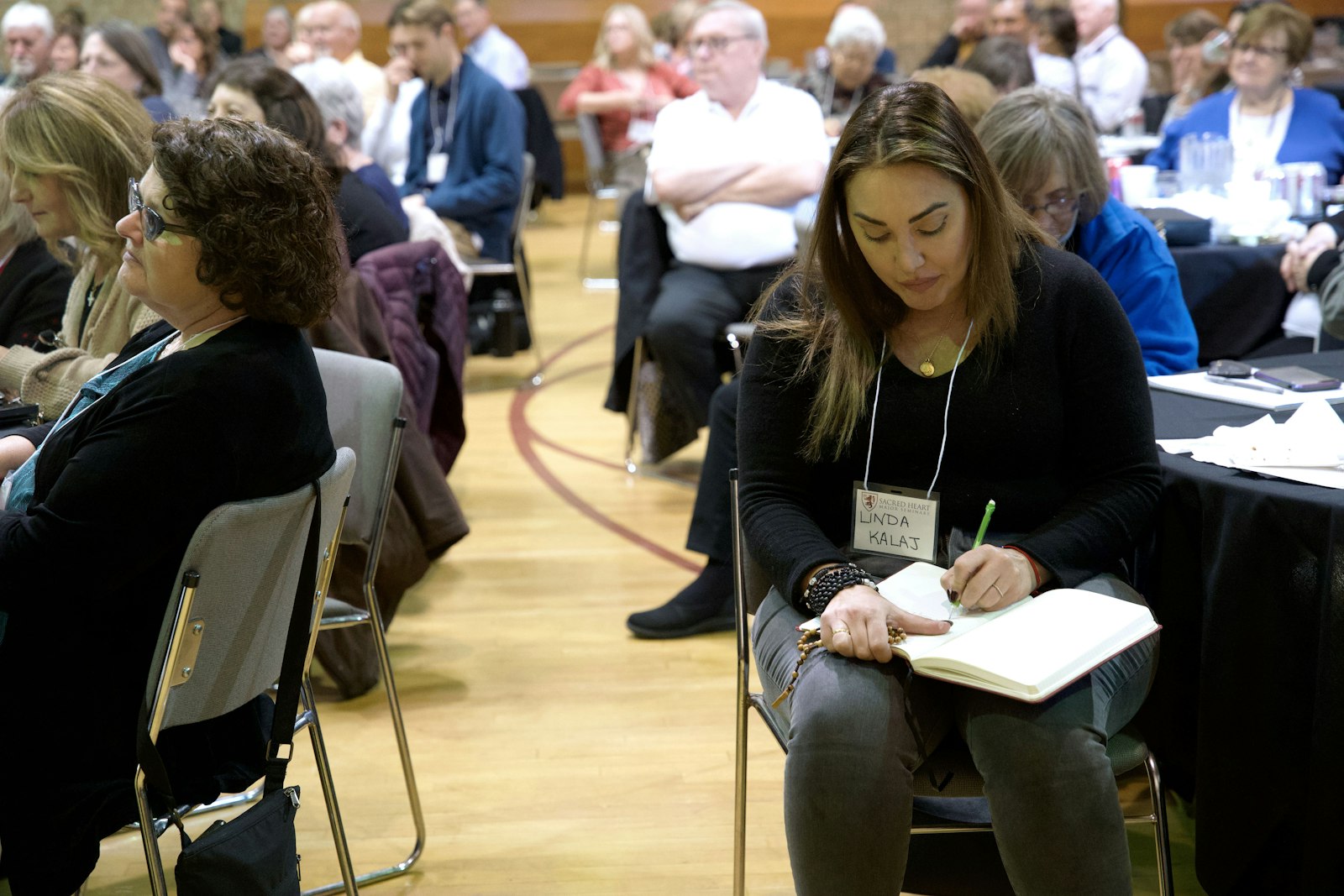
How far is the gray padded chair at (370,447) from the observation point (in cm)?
230

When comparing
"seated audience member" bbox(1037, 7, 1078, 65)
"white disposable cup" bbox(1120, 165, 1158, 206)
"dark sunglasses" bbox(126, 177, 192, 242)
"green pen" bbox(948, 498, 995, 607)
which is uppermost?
"seated audience member" bbox(1037, 7, 1078, 65)

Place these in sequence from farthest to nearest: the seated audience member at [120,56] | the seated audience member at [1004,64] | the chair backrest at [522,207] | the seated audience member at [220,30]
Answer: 1. the seated audience member at [220,30]
2. the chair backrest at [522,207]
3. the seated audience member at [120,56]
4. the seated audience member at [1004,64]

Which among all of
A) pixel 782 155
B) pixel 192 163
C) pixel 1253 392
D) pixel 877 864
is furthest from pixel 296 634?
pixel 782 155

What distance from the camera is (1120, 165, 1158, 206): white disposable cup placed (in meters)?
4.24

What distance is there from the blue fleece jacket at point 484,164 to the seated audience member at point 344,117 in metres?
1.34

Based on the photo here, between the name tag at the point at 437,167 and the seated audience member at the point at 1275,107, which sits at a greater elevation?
the seated audience member at the point at 1275,107

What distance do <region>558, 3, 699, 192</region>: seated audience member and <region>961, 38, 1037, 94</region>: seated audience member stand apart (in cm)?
375

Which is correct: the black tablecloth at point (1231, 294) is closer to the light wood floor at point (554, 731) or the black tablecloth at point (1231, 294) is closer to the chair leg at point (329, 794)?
the light wood floor at point (554, 731)

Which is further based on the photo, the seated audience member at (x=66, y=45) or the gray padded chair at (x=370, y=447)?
the seated audience member at (x=66, y=45)

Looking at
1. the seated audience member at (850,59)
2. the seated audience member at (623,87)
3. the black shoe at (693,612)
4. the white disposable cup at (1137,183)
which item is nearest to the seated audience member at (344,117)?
the black shoe at (693,612)

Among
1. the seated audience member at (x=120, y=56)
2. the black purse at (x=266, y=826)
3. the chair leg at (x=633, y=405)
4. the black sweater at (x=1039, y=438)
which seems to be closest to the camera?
the black purse at (x=266, y=826)

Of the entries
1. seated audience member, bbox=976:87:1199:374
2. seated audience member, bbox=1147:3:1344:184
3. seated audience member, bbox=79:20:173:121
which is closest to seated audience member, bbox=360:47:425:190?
seated audience member, bbox=79:20:173:121

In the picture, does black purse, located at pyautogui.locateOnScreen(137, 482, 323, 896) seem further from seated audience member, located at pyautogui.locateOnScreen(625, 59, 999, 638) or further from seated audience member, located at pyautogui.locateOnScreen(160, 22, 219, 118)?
seated audience member, located at pyautogui.locateOnScreen(160, 22, 219, 118)

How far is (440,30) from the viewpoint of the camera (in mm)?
5750
